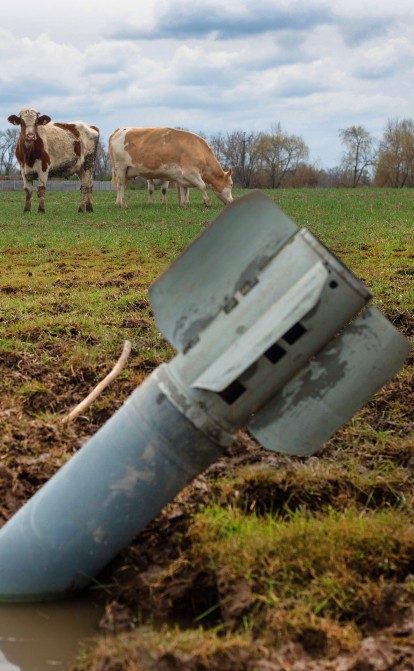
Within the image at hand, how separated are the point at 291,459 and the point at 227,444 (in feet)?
4.39

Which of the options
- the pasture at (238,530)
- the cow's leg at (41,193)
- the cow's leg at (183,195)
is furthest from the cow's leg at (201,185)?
the pasture at (238,530)

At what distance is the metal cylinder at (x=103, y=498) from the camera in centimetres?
309

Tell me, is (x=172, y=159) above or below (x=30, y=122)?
below

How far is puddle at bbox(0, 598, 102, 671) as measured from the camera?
9.91 feet

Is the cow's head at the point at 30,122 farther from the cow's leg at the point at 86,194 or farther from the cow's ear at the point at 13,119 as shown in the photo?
the cow's leg at the point at 86,194

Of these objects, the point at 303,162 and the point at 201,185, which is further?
the point at 303,162

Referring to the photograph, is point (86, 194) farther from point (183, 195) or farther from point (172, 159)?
point (183, 195)

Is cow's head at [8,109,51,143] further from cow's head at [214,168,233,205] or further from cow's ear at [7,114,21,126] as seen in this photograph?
cow's head at [214,168,233,205]

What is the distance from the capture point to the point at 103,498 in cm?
315

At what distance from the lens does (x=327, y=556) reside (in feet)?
10.5

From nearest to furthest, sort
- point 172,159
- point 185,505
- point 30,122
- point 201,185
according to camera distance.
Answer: point 185,505
point 30,122
point 201,185
point 172,159

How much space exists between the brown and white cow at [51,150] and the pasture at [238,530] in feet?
49.5

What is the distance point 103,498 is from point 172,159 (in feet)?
68.4

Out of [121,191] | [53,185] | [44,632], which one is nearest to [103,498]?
[44,632]
